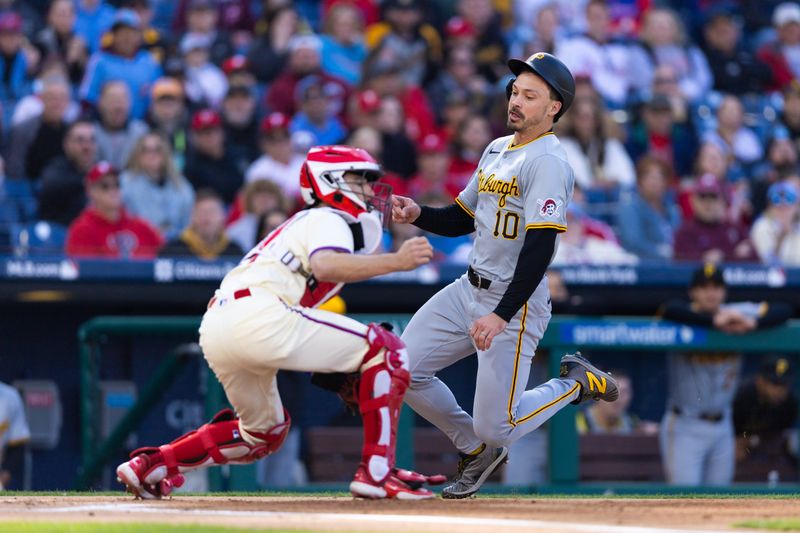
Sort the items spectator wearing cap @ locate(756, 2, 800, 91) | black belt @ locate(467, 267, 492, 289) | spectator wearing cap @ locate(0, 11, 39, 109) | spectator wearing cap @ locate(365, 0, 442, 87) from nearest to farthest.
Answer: black belt @ locate(467, 267, 492, 289) → spectator wearing cap @ locate(0, 11, 39, 109) → spectator wearing cap @ locate(365, 0, 442, 87) → spectator wearing cap @ locate(756, 2, 800, 91)

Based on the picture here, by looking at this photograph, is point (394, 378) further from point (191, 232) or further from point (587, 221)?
point (587, 221)

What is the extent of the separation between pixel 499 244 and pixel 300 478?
2.93 m

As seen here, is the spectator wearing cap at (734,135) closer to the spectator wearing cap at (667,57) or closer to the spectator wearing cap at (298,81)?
the spectator wearing cap at (667,57)

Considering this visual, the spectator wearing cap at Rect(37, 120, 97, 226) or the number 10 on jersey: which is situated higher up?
the spectator wearing cap at Rect(37, 120, 97, 226)

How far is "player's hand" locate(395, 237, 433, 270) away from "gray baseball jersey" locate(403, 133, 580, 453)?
502 millimetres

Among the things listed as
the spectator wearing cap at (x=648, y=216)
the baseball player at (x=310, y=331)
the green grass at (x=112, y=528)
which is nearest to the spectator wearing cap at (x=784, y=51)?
the spectator wearing cap at (x=648, y=216)

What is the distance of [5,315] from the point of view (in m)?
9.10

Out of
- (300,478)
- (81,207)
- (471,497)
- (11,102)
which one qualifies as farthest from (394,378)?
(11,102)

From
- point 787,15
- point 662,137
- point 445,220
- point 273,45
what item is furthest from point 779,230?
point 445,220

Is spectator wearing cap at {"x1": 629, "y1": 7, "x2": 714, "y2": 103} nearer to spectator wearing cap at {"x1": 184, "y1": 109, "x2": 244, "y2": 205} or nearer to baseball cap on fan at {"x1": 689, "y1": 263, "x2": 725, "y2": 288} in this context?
spectator wearing cap at {"x1": 184, "y1": 109, "x2": 244, "y2": 205}

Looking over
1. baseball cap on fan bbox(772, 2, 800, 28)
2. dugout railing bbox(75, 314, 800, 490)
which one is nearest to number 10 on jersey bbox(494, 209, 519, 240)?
dugout railing bbox(75, 314, 800, 490)

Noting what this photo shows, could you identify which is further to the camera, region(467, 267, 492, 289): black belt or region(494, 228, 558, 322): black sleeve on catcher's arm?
region(467, 267, 492, 289): black belt

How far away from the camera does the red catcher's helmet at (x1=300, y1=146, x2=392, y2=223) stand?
5.53 m

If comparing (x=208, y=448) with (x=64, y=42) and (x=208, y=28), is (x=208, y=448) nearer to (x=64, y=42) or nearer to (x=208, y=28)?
(x=64, y=42)
